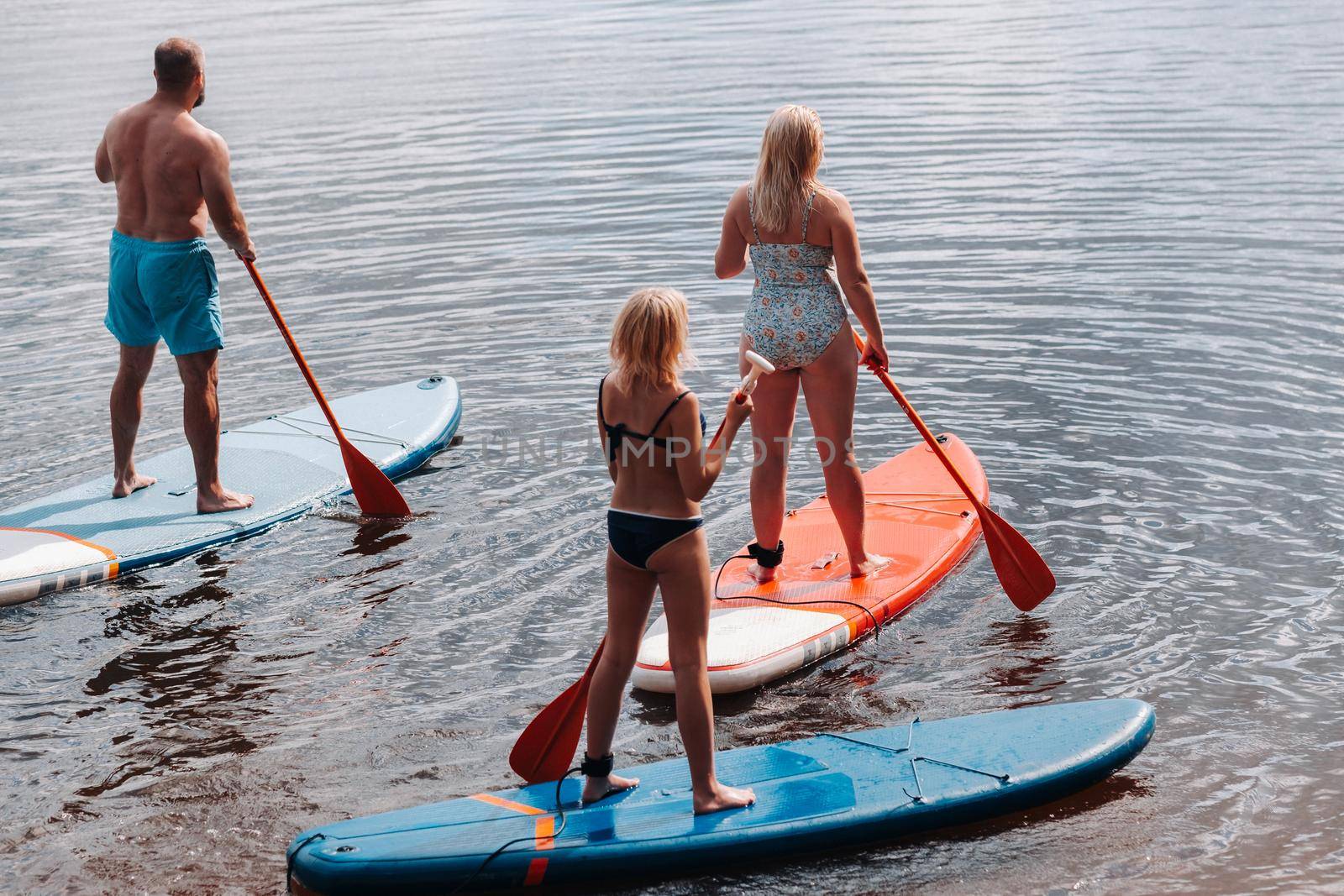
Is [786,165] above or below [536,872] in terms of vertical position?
above

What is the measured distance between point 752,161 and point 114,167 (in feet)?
33.9

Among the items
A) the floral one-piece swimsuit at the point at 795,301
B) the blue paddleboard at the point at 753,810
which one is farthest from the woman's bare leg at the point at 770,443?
the blue paddleboard at the point at 753,810

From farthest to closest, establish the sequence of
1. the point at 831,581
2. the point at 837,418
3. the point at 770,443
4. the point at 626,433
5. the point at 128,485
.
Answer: the point at 128,485, the point at 831,581, the point at 770,443, the point at 837,418, the point at 626,433

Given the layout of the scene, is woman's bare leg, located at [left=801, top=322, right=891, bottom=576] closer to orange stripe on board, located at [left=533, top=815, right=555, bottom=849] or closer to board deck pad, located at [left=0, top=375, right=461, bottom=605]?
orange stripe on board, located at [left=533, top=815, right=555, bottom=849]

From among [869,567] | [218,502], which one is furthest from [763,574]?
[218,502]

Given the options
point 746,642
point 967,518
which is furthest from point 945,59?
point 746,642

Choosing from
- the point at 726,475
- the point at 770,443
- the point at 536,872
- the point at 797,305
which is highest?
the point at 797,305

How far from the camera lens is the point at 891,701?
16.1ft

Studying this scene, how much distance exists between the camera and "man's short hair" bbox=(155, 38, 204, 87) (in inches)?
238

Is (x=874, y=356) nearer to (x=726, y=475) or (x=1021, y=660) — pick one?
(x=1021, y=660)

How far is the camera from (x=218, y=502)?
21.9 feet

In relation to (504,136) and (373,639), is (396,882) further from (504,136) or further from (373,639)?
(504,136)

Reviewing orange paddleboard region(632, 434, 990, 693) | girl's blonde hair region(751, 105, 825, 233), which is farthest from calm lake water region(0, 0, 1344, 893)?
girl's blonde hair region(751, 105, 825, 233)

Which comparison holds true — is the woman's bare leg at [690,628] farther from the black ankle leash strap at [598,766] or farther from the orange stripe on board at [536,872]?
the orange stripe on board at [536,872]
